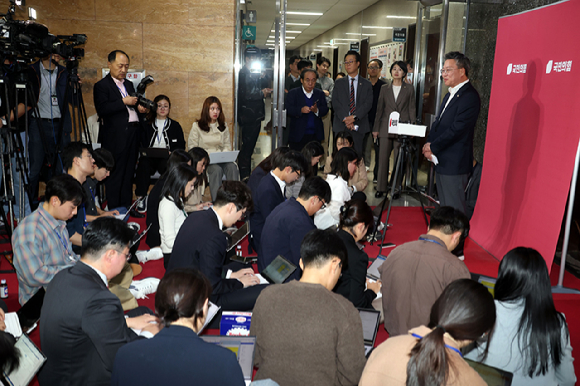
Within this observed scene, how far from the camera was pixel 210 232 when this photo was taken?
8.80ft

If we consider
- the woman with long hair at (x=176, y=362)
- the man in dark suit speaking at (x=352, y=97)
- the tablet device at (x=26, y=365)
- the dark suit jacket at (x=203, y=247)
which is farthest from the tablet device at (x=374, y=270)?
the man in dark suit speaking at (x=352, y=97)

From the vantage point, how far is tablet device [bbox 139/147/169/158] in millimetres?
5715

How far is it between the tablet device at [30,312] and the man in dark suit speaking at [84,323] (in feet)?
1.58

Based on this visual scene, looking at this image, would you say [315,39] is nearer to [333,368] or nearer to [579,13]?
[579,13]

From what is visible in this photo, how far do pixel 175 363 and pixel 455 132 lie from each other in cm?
369

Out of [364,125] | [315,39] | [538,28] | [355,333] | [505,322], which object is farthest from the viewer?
[315,39]

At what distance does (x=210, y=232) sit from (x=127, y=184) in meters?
3.61

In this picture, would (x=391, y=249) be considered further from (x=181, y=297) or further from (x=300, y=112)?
(x=181, y=297)

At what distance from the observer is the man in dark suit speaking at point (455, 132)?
171 inches

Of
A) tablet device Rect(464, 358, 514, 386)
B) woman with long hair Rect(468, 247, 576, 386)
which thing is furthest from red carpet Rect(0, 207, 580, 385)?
tablet device Rect(464, 358, 514, 386)

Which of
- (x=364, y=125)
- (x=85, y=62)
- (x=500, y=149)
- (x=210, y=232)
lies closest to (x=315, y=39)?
(x=364, y=125)

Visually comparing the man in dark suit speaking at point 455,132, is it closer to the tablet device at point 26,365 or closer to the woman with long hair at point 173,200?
the woman with long hair at point 173,200

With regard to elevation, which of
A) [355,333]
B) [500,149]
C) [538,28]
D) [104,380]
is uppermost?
[538,28]

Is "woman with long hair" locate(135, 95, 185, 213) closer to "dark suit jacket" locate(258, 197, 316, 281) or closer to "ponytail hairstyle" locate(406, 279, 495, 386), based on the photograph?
"dark suit jacket" locate(258, 197, 316, 281)
